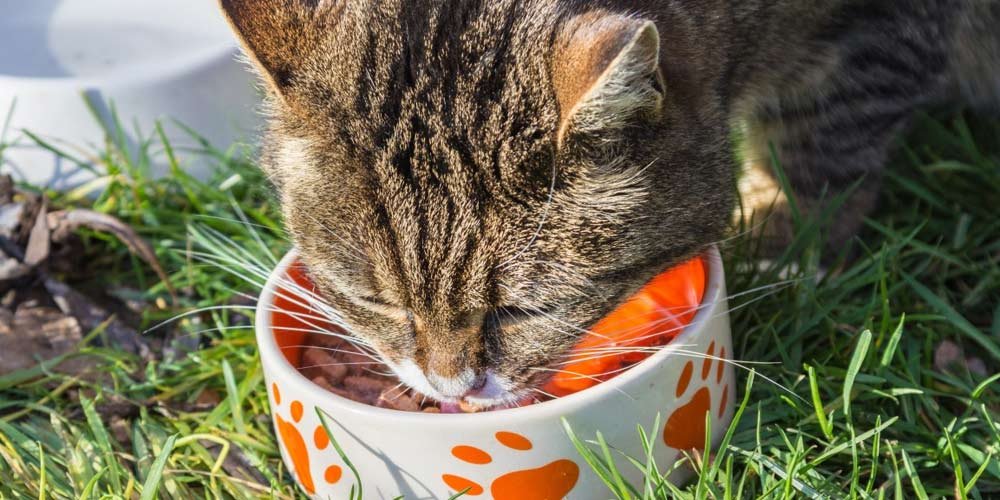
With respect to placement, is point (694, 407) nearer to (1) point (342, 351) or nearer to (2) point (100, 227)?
(1) point (342, 351)

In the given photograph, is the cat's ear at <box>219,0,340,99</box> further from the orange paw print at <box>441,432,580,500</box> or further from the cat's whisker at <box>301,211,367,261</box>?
the orange paw print at <box>441,432,580,500</box>

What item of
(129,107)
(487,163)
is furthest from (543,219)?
(129,107)

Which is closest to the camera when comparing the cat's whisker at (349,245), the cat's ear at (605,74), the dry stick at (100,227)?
the cat's ear at (605,74)

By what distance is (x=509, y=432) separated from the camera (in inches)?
60.3

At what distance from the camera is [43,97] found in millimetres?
2756

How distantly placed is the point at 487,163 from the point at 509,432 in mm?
414

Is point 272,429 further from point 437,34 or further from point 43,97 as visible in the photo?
point 43,97

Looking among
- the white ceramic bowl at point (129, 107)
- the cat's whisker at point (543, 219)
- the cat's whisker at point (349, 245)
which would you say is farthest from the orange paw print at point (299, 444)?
the white ceramic bowl at point (129, 107)

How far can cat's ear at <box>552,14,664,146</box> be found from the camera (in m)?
1.28

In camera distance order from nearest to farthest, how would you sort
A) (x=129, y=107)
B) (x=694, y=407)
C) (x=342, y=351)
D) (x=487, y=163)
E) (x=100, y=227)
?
(x=487, y=163) → (x=694, y=407) → (x=342, y=351) → (x=100, y=227) → (x=129, y=107)

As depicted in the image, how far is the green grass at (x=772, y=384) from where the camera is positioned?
5.67 feet

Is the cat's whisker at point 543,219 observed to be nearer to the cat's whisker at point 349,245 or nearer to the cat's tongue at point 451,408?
the cat's whisker at point 349,245

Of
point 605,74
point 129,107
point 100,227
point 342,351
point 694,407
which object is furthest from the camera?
point 129,107

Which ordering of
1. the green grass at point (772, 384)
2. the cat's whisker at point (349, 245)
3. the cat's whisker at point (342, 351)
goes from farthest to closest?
the cat's whisker at point (342, 351) → the green grass at point (772, 384) → the cat's whisker at point (349, 245)
